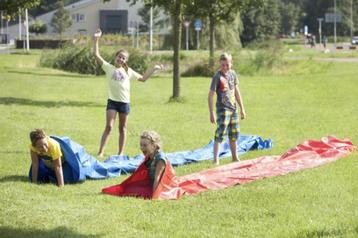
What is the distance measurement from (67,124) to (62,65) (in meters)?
25.4

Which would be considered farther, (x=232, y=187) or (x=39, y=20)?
(x=39, y=20)

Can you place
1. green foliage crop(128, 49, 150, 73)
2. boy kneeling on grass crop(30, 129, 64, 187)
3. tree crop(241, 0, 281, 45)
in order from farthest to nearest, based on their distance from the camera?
tree crop(241, 0, 281, 45), green foliage crop(128, 49, 150, 73), boy kneeling on grass crop(30, 129, 64, 187)

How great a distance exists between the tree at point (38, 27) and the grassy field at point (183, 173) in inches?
3436

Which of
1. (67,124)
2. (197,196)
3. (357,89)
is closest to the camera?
(197,196)

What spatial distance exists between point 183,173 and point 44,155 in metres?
2.17

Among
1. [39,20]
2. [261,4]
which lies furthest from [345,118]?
[39,20]

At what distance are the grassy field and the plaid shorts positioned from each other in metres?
0.51

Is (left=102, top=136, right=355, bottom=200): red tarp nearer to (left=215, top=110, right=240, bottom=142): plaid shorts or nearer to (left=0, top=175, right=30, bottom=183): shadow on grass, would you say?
(left=215, top=110, right=240, bottom=142): plaid shorts

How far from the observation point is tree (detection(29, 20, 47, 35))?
367 ft

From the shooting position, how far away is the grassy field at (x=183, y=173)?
7.34m

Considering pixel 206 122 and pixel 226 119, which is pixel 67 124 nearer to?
pixel 206 122

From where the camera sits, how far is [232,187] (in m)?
9.34

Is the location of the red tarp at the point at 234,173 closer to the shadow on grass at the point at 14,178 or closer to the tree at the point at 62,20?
the shadow on grass at the point at 14,178

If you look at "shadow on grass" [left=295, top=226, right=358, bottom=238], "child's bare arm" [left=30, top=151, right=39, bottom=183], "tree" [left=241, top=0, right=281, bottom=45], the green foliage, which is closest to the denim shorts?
"child's bare arm" [left=30, top=151, right=39, bottom=183]
